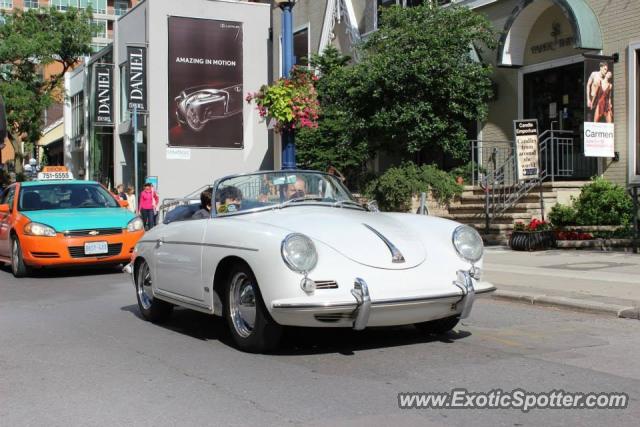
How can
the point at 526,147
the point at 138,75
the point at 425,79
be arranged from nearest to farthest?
the point at 526,147 < the point at 425,79 < the point at 138,75

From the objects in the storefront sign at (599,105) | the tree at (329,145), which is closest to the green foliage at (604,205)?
the storefront sign at (599,105)

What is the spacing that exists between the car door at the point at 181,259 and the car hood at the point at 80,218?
4.85 meters

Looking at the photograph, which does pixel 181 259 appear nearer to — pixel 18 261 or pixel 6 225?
pixel 18 261

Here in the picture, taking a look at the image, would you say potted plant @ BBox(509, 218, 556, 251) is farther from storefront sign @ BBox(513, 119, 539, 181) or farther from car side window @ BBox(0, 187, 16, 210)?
car side window @ BBox(0, 187, 16, 210)

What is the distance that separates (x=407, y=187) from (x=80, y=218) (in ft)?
25.5

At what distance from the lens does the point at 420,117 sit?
1773cm

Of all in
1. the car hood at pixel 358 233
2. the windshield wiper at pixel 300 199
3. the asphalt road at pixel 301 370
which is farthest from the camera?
the windshield wiper at pixel 300 199

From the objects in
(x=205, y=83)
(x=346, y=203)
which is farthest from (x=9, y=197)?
(x=205, y=83)

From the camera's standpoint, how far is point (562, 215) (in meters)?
15.1

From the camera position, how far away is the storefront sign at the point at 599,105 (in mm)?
14938

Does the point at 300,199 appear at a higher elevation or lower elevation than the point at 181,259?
higher

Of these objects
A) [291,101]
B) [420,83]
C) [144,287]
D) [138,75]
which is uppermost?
[138,75]

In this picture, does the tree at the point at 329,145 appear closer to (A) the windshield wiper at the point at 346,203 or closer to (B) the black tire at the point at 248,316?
(A) the windshield wiper at the point at 346,203

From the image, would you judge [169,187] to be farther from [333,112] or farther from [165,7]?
[333,112]
